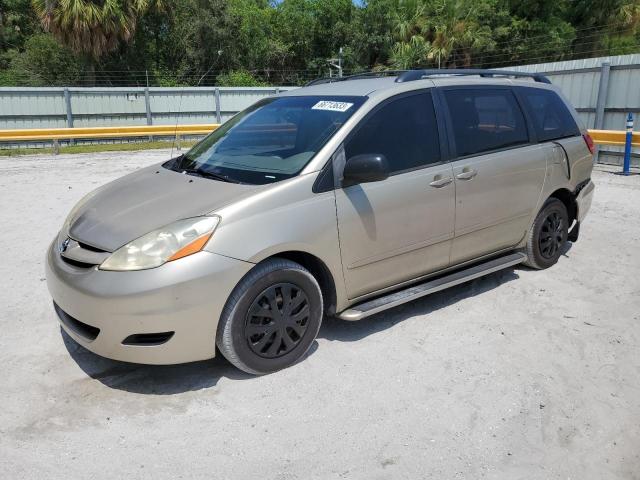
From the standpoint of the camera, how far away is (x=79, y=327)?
3285 mm

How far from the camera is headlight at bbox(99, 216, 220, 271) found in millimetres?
3029

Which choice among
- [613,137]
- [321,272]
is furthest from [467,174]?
[613,137]

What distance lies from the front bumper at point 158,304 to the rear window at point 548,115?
3.19 m

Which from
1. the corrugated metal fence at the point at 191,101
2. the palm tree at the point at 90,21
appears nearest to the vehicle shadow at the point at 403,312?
the corrugated metal fence at the point at 191,101

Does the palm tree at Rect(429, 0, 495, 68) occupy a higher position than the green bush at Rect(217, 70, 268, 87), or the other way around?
the palm tree at Rect(429, 0, 495, 68)

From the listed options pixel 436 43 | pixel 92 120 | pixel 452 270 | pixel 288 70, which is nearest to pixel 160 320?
pixel 452 270

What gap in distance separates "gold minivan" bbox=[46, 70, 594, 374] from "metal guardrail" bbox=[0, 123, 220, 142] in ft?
40.4

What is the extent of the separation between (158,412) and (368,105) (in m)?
2.39

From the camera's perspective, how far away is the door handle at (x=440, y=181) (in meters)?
4.04

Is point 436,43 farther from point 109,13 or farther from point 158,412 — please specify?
point 158,412

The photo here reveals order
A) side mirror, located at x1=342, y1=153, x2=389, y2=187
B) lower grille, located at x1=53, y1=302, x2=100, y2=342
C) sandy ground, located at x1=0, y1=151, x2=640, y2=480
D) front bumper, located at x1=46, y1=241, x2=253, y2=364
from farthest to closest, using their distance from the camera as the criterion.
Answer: side mirror, located at x1=342, y1=153, x2=389, y2=187
lower grille, located at x1=53, y1=302, x2=100, y2=342
front bumper, located at x1=46, y1=241, x2=253, y2=364
sandy ground, located at x1=0, y1=151, x2=640, y2=480

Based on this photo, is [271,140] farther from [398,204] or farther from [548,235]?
[548,235]

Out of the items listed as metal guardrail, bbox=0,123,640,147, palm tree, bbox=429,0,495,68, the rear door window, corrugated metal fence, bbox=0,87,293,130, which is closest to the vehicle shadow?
the rear door window

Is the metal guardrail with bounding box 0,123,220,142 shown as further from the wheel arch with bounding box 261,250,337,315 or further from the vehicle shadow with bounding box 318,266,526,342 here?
the wheel arch with bounding box 261,250,337,315
